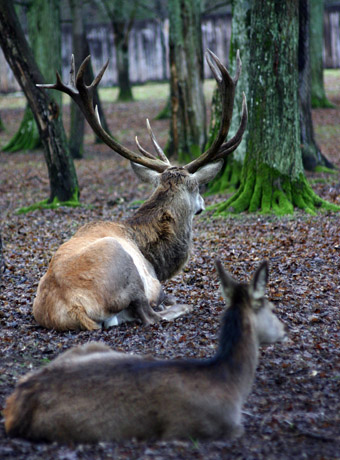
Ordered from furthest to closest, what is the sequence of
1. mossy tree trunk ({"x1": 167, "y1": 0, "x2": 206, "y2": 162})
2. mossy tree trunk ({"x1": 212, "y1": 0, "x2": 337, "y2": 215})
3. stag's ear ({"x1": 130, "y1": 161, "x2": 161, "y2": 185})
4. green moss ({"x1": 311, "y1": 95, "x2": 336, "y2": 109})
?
green moss ({"x1": 311, "y1": 95, "x2": 336, "y2": 109}) < mossy tree trunk ({"x1": 167, "y1": 0, "x2": 206, "y2": 162}) < mossy tree trunk ({"x1": 212, "y1": 0, "x2": 337, "y2": 215}) < stag's ear ({"x1": 130, "y1": 161, "x2": 161, "y2": 185})

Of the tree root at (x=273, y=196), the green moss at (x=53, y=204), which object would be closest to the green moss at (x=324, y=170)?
the tree root at (x=273, y=196)

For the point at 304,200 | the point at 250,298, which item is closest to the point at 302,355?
the point at 250,298

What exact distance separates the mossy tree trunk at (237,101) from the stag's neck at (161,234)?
5.67 metres

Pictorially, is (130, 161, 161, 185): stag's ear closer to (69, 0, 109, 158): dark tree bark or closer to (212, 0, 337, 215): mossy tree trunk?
(212, 0, 337, 215): mossy tree trunk

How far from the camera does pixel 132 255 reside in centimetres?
716

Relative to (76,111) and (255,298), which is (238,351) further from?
(76,111)

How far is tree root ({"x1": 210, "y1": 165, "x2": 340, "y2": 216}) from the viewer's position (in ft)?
36.4

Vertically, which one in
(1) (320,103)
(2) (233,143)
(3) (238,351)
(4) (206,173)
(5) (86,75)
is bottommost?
(3) (238,351)

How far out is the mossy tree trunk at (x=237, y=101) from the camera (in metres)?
13.1

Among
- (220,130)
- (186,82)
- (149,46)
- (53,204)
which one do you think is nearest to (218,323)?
(220,130)

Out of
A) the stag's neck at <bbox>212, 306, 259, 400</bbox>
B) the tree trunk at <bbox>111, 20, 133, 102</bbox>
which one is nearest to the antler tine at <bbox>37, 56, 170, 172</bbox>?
the stag's neck at <bbox>212, 306, 259, 400</bbox>

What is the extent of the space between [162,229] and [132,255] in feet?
1.87

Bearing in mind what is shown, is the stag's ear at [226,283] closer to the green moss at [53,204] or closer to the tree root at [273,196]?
the tree root at [273,196]

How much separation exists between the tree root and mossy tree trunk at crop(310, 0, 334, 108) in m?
15.1
